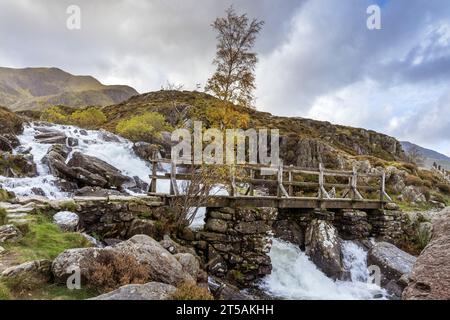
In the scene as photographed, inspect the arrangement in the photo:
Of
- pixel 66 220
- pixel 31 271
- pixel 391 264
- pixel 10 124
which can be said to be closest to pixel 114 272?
pixel 31 271

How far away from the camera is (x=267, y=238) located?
13969mm

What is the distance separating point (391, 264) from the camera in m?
14.7

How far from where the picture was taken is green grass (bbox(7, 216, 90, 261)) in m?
7.80

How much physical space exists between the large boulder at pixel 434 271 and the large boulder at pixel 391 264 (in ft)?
34.0

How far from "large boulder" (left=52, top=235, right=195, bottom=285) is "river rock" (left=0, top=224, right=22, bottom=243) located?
2.27 metres

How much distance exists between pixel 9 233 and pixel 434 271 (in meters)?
8.64

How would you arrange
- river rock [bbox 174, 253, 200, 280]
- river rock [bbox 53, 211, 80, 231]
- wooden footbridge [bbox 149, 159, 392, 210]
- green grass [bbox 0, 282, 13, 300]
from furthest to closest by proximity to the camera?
wooden footbridge [bbox 149, 159, 392, 210]
river rock [bbox 53, 211, 80, 231]
river rock [bbox 174, 253, 200, 280]
green grass [bbox 0, 282, 13, 300]

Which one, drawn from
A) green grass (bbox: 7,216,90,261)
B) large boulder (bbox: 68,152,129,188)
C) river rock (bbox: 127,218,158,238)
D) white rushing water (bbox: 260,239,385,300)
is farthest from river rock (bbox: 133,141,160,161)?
green grass (bbox: 7,216,90,261)

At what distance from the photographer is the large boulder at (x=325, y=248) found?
14.7m

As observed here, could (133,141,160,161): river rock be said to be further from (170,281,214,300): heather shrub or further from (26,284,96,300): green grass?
(170,281,214,300): heather shrub

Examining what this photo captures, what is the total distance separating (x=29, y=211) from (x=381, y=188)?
16494 mm

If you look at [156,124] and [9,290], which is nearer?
[9,290]
